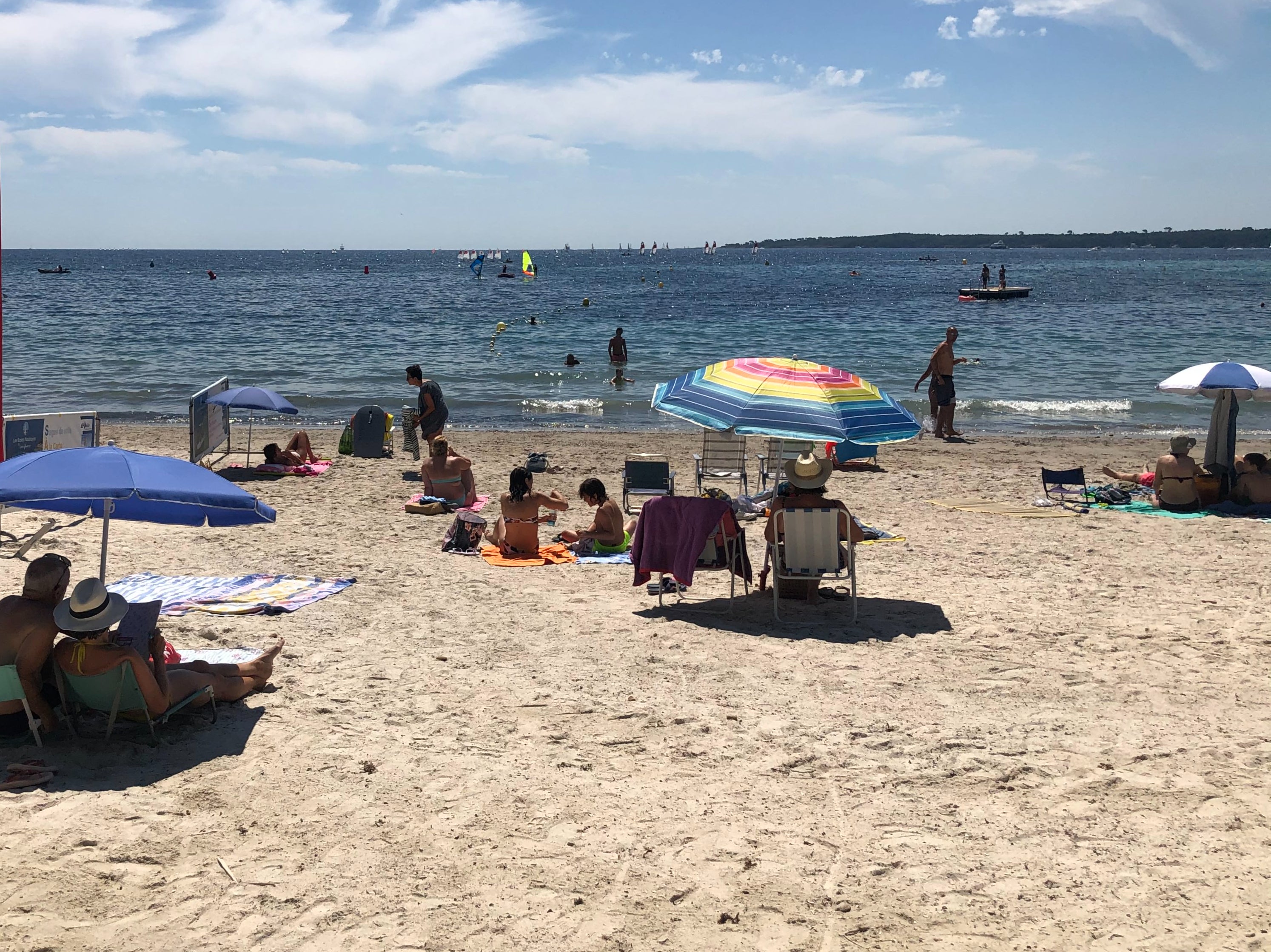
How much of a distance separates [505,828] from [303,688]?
5.92 feet

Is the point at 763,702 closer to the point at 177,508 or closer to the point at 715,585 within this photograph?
the point at 715,585

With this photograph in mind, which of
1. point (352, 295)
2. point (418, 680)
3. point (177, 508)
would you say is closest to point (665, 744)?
point (418, 680)

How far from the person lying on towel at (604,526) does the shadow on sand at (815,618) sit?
142 centimetres

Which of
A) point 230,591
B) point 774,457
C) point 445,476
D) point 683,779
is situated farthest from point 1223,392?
point 230,591

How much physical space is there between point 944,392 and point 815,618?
9713 millimetres

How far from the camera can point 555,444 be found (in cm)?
1545

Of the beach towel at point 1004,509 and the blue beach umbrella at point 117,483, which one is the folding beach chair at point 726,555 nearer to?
the blue beach umbrella at point 117,483

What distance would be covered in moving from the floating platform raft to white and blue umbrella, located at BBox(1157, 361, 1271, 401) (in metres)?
45.6

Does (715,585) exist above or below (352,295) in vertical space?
below

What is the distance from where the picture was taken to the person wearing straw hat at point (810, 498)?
22.2 ft

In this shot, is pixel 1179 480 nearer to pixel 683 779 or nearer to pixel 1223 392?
pixel 1223 392

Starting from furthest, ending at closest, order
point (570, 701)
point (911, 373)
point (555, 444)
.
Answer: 1. point (911, 373)
2. point (555, 444)
3. point (570, 701)

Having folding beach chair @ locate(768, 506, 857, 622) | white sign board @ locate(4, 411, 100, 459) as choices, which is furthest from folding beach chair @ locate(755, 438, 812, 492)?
white sign board @ locate(4, 411, 100, 459)

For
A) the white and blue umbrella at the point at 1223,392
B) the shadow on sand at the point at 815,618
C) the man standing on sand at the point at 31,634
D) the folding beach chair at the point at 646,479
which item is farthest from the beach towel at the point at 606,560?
the white and blue umbrella at the point at 1223,392
